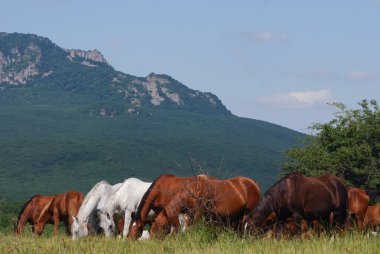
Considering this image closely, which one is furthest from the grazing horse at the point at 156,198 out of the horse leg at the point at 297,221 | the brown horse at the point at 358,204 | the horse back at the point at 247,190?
the brown horse at the point at 358,204

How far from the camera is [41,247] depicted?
11.4m

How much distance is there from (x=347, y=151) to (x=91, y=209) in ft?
78.6

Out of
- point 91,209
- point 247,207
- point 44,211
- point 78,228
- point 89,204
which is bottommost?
point 44,211

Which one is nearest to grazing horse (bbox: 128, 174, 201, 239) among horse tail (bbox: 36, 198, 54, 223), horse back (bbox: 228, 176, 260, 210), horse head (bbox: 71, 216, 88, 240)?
horse back (bbox: 228, 176, 260, 210)

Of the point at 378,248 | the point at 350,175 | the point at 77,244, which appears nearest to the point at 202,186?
the point at 77,244

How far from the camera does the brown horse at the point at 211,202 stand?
1546 cm

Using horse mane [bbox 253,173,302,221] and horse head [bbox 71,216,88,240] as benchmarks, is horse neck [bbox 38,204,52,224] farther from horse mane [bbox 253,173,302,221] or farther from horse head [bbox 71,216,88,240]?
horse mane [bbox 253,173,302,221]

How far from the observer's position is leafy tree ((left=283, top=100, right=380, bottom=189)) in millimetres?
42312

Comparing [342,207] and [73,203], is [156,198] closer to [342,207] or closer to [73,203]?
[342,207]

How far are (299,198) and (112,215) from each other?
7031mm

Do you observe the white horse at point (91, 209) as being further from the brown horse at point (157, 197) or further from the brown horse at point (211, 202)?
the brown horse at point (211, 202)

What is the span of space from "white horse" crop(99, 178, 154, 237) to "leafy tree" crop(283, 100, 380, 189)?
2109 cm

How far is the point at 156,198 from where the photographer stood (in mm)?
17750

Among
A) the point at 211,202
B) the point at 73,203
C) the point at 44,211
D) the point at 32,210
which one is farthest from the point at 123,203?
the point at 211,202
